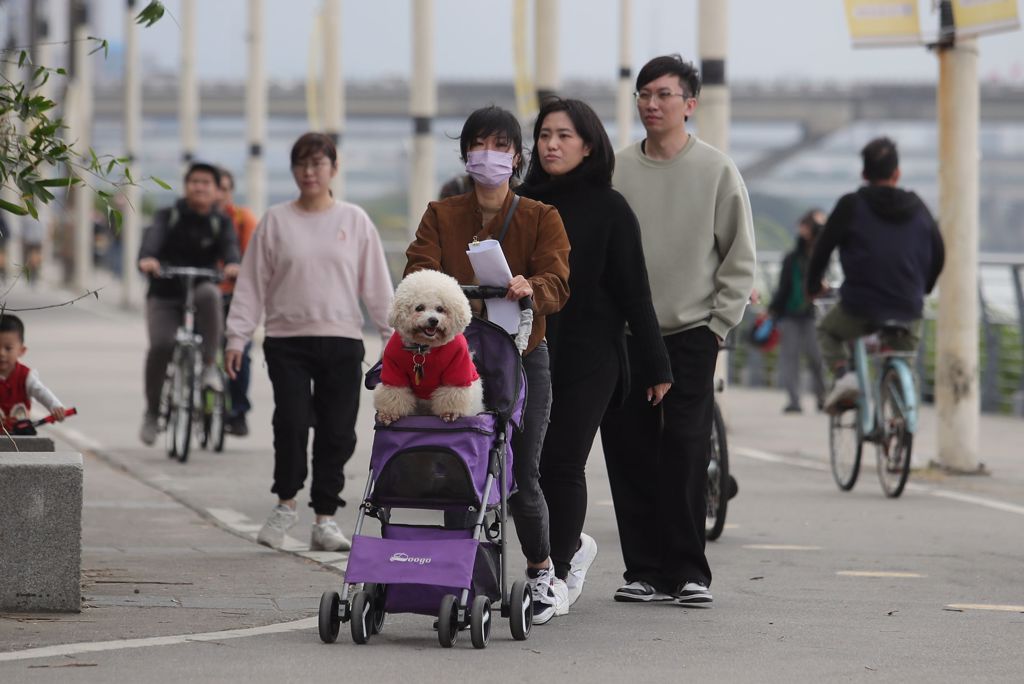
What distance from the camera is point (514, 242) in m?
6.87

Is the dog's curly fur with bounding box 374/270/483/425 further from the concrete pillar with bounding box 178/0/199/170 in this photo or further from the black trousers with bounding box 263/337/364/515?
the concrete pillar with bounding box 178/0/199/170

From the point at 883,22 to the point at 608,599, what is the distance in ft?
23.1

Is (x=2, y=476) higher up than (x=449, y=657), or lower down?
higher up

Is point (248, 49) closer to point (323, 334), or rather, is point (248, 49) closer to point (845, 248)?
point (845, 248)

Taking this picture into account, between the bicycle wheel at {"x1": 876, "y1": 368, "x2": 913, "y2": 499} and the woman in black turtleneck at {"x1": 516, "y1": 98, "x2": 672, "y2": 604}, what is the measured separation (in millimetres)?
4587

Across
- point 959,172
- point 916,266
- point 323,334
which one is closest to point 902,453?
point 916,266

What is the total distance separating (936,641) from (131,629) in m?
2.62

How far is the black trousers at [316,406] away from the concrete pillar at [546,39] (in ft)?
31.1

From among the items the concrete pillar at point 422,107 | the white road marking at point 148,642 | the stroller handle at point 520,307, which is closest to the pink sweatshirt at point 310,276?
the white road marking at point 148,642

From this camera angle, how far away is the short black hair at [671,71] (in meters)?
7.70

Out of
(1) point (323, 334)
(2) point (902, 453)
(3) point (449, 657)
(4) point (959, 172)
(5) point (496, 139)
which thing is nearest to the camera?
(3) point (449, 657)

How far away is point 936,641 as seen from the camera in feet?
22.9

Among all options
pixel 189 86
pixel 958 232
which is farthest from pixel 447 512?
pixel 189 86

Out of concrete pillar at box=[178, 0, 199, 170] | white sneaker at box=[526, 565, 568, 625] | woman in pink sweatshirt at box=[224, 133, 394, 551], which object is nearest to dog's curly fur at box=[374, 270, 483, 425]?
white sneaker at box=[526, 565, 568, 625]
